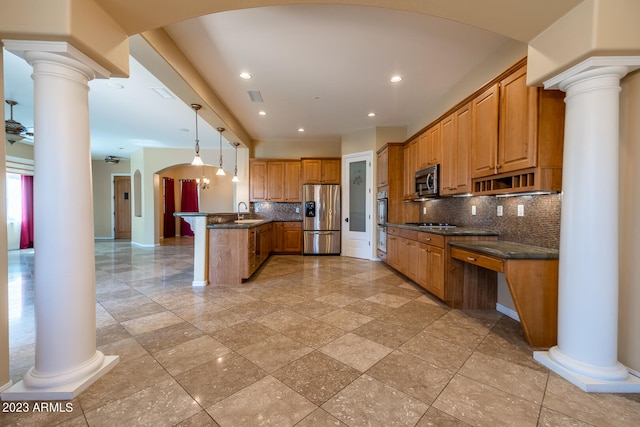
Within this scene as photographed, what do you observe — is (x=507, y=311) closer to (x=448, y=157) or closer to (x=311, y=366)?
(x=448, y=157)

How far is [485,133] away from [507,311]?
193cm

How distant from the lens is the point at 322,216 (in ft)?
21.0

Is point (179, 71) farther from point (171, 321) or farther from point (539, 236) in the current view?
point (539, 236)

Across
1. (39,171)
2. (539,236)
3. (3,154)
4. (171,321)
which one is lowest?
(171,321)

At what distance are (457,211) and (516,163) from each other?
1.55 meters

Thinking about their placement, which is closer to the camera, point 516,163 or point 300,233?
point 516,163

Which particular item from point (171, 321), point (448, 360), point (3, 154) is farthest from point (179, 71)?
point (448, 360)

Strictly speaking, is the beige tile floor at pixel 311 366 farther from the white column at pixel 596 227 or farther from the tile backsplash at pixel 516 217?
the tile backsplash at pixel 516 217

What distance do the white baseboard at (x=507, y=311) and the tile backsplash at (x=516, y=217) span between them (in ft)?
2.48

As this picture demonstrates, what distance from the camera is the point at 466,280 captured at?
3.04 m

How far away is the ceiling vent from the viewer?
4.10m

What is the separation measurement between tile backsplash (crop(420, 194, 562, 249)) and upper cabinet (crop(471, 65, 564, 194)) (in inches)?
9.0

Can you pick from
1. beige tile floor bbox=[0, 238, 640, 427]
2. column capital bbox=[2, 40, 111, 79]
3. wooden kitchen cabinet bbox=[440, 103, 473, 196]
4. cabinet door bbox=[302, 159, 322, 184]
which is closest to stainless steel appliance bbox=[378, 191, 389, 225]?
wooden kitchen cabinet bbox=[440, 103, 473, 196]

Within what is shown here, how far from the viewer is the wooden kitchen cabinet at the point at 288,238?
21.9ft
